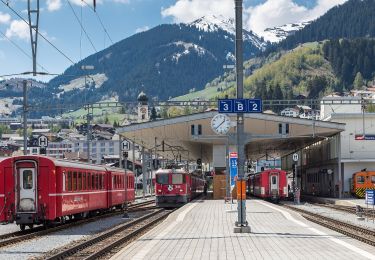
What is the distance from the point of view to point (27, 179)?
25.1 metres

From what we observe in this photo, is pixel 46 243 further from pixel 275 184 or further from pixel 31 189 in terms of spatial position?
pixel 275 184

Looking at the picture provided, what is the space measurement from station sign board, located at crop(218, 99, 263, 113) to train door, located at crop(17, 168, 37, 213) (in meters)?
8.50

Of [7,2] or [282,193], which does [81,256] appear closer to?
[7,2]

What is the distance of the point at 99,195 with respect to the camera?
3519 centimetres

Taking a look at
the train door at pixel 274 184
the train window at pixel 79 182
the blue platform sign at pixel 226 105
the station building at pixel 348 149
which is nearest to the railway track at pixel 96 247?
the train window at pixel 79 182

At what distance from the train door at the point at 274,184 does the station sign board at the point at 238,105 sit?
3746 cm

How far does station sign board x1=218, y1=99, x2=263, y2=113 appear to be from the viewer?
20.3 meters

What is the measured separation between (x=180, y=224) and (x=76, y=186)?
536cm

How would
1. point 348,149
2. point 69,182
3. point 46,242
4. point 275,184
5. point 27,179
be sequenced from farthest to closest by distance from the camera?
point 348,149
point 275,184
point 69,182
point 27,179
point 46,242

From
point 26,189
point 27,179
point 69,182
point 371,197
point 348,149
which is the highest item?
point 348,149

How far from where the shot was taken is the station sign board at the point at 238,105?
66.6ft

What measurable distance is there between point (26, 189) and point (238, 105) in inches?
362

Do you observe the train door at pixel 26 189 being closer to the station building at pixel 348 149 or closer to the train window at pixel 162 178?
the train window at pixel 162 178

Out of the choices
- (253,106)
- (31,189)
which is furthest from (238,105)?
(31,189)
